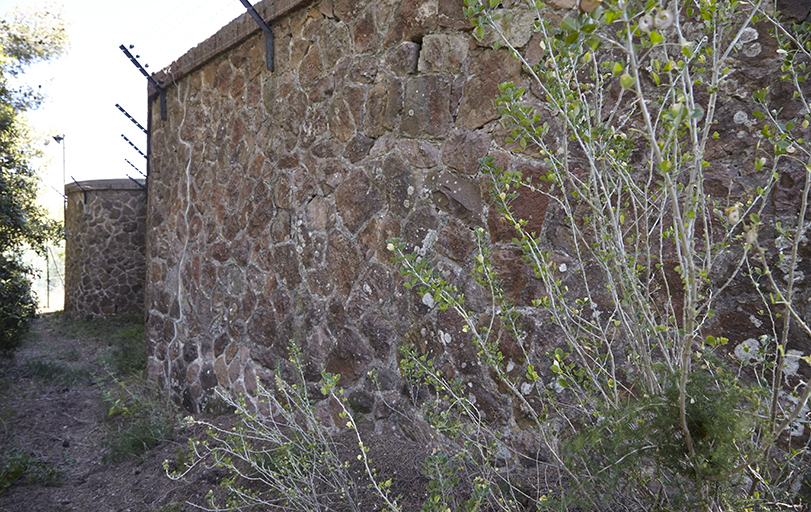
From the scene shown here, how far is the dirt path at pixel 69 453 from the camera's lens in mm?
2889

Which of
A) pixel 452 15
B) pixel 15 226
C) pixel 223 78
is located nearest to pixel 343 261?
pixel 452 15

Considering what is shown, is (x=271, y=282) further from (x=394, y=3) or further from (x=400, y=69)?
(x=394, y=3)

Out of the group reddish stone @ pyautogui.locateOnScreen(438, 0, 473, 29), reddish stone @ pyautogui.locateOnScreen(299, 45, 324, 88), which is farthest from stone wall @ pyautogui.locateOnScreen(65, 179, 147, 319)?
reddish stone @ pyautogui.locateOnScreen(438, 0, 473, 29)

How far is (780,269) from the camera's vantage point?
163cm

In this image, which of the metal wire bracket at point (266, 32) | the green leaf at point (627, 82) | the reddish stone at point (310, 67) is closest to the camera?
the green leaf at point (627, 82)

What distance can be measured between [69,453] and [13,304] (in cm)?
358

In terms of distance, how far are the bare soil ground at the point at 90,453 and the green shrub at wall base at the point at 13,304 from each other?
23.4 inches

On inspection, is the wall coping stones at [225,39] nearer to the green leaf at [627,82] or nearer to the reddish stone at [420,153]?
the reddish stone at [420,153]

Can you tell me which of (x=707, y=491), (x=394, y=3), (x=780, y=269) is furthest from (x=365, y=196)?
(x=707, y=491)

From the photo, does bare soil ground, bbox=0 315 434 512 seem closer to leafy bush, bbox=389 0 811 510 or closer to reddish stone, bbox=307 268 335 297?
reddish stone, bbox=307 268 335 297

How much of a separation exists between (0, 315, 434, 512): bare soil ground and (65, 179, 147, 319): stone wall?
3.40 meters

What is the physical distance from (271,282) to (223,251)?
2.22ft

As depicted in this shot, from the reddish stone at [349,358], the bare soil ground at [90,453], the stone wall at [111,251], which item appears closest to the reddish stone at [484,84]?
the reddish stone at [349,358]

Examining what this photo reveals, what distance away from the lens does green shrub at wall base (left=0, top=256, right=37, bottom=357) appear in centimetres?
587
